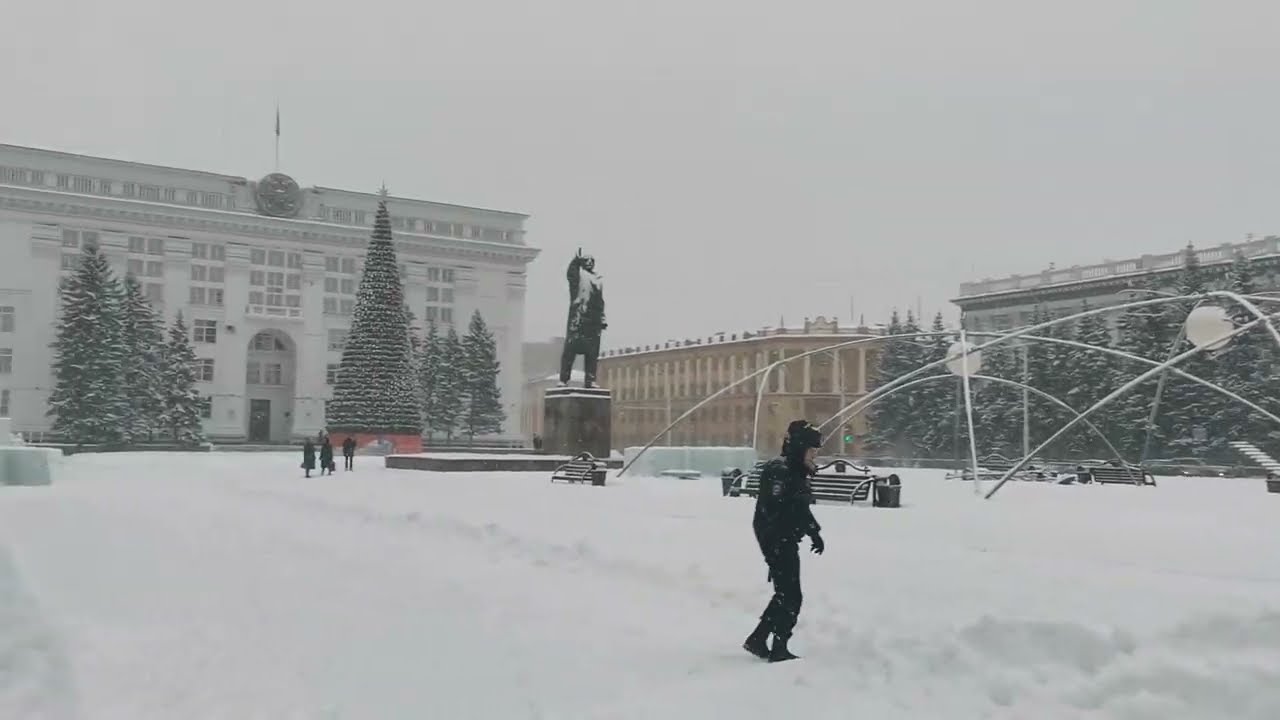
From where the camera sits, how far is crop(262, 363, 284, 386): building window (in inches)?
3469

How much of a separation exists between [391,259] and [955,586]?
43.7 m

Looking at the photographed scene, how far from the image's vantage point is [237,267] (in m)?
84.4

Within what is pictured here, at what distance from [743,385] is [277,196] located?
3994 cm

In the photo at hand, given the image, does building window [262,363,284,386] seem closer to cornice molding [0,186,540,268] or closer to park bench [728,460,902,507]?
cornice molding [0,186,540,268]

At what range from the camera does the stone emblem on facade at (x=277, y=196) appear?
85.4 m

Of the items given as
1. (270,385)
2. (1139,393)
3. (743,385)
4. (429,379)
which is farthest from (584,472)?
(743,385)

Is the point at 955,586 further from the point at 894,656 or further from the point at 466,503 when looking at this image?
the point at 466,503

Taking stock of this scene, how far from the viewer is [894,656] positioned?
7.74m

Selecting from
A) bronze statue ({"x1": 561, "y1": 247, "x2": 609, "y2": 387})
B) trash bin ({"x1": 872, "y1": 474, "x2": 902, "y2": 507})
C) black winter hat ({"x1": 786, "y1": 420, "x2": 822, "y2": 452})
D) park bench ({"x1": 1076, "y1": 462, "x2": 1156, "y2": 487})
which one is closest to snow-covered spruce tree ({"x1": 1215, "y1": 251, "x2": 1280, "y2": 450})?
park bench ({"x1": 1076, "y1": 462, "x2": 1156, "y2": 487})

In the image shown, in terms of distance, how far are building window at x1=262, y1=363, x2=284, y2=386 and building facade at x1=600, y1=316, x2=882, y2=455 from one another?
97.2 ft

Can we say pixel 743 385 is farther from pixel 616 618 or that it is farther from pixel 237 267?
pixel 616 618

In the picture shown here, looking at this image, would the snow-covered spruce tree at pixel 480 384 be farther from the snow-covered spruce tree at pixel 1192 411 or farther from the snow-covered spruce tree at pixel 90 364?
the snow-covered spruce tree at pixel 1192 411

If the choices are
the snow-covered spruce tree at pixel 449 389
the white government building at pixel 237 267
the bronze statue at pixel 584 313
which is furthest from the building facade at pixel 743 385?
the bronze statue at pixel 584 313

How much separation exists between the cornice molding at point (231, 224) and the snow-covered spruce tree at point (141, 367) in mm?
13618
